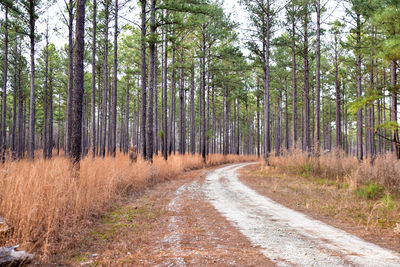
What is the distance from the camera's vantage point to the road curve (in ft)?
10.4

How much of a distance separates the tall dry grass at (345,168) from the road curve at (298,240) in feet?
15.5

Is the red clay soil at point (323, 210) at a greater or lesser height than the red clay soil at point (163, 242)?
lesser

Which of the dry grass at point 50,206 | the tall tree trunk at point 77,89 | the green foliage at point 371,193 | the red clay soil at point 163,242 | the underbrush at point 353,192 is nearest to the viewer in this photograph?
the red clay soil at point 163,242

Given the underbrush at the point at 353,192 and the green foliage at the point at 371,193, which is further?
the green foliage at the point at 371,193

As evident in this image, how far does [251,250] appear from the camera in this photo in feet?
11.5

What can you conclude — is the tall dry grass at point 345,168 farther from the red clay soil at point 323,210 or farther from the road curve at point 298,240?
the road curve at point 298,240

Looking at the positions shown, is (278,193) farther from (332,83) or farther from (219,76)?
(332,83)

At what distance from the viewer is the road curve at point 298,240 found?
124 inches

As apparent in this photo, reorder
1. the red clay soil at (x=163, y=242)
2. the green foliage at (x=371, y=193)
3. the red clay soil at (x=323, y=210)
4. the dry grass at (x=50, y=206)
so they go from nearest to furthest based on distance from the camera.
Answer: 1. the red clay soil at (x=163, y=242)
2. the dry grass at (x=50, y=206)
3. the red clay soil at (x=323, y=210)
4. the green foliage at (x=371, y=193)


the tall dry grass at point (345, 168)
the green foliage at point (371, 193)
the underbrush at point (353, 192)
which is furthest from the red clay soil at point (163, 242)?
the tall dry grass at point (345, 168)

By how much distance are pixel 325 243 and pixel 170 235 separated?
254 cm

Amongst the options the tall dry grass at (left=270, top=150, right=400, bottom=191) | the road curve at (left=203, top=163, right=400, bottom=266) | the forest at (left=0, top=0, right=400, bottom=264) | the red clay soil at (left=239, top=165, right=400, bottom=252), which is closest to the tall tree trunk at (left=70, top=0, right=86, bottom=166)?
the forest at (left=0, top=0, right=400, bottom=264)

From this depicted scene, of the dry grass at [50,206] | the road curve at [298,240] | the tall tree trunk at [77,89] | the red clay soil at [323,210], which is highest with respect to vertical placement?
the tall tree trunk at [77,89]

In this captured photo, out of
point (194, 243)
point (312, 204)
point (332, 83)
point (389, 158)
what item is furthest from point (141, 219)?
point (332, 83)
